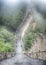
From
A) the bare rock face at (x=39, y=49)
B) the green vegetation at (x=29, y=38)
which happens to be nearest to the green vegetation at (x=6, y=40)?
the green vegetation at (x=29, y=38)

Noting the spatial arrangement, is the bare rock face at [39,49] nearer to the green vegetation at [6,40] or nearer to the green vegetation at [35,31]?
the green vegetation at [35,31]

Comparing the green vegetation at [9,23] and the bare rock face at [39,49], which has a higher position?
the green vegetation at [9,23]

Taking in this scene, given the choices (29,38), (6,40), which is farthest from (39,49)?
(6,40)

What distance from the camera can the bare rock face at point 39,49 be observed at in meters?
3.55

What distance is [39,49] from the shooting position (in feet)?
11.9

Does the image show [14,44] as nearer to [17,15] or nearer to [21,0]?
[17,15]

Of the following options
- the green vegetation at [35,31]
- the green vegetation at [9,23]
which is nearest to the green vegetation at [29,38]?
the green vegetation at [35,31]

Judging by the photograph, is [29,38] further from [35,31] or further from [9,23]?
[9,23]

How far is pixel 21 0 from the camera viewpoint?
416 cm

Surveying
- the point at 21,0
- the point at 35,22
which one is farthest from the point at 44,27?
the point at 21,0

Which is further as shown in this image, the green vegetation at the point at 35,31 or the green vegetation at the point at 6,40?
the green vegetation at the point at 35,31

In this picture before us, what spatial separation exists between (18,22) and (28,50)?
0.55 metres

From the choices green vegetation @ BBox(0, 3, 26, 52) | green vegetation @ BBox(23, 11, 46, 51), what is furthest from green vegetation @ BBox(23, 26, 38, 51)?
green vegetation @ BBox(0, 3, 26, 52)

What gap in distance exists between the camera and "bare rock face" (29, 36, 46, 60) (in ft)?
11.7
